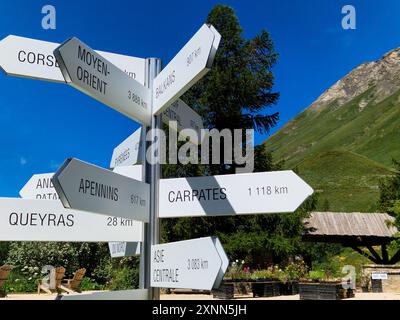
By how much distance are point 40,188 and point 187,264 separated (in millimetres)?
1761

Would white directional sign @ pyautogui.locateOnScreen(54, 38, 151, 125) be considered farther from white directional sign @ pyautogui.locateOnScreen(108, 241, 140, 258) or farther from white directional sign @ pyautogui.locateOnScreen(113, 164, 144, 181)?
white directional sign @ pyautogui.locateOnScreen(108, 241, 140, 258)

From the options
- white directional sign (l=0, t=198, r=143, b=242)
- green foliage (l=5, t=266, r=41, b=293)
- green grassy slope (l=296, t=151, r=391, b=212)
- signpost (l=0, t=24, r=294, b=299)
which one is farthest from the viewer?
green grassy slope (l=296, t=151, r=391, b=212)

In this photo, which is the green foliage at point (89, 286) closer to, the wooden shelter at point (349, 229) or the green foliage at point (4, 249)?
the green foliage at point (4, 249)

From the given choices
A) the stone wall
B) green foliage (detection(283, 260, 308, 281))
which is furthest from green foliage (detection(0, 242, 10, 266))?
Answer: the stone wall

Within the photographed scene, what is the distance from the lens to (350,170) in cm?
9281

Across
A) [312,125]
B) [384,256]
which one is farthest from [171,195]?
[312,125]

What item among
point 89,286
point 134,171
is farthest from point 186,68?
point 89,286

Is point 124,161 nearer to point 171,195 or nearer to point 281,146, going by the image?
point 171,195

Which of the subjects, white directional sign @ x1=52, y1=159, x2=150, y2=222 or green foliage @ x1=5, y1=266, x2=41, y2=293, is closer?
white directional sign @ x1=52, y1=159, x2=150, y2=222

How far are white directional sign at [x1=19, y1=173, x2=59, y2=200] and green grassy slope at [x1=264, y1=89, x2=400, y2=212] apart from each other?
143 ft

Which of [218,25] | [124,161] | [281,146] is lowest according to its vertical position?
[124,161]

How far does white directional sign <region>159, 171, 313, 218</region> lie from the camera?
314 cm

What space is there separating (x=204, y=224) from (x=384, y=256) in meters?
12.7
